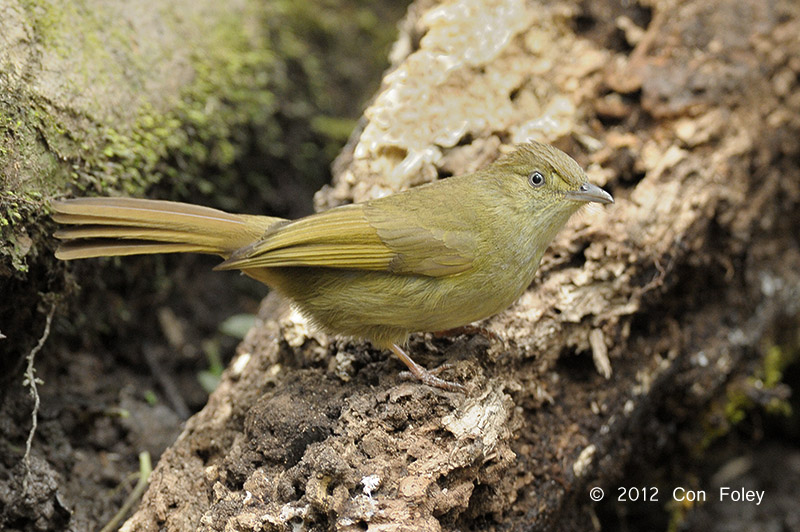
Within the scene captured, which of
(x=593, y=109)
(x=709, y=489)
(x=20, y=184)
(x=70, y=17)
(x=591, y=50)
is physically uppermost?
(x=70, y=17)

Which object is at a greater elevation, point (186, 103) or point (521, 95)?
point (186, 103)

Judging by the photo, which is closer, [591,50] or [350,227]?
[350,227]

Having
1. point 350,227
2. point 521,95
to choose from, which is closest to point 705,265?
point 521,95

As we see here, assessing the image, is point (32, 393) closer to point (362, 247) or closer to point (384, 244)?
point (362, 247)

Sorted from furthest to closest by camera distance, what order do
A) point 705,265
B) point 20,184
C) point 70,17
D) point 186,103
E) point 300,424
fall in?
1. point 186,103
2. point 705,265
3. point 70,17
4. point 20,184
5. point 300,424

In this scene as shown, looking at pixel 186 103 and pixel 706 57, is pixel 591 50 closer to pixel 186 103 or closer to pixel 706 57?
pixel 706 57

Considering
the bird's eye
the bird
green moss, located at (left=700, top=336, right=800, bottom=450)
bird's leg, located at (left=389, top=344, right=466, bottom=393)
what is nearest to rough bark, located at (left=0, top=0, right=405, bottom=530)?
the bird

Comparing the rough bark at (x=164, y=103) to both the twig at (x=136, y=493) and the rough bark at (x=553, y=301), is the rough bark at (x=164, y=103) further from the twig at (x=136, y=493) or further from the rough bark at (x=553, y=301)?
the rough bark at (x=553, y=301)

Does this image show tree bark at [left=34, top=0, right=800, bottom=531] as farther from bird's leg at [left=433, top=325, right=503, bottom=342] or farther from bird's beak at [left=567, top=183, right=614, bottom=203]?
bird's beak at [left=567, top=183, right=614, bottom=203]
